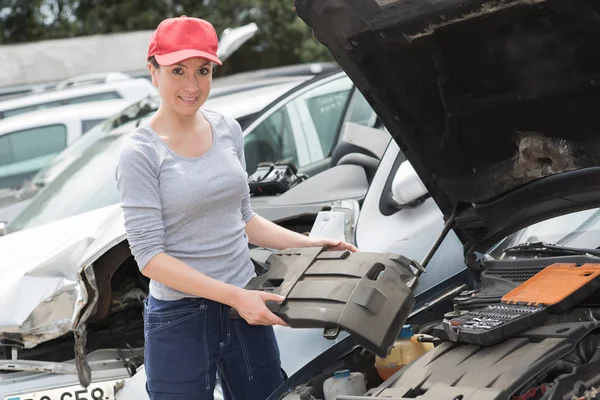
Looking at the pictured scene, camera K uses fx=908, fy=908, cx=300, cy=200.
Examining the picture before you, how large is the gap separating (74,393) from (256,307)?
177cm

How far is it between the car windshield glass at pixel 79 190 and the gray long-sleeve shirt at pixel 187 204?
8.81 feet

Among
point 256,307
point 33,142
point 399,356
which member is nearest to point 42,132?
point 33,142

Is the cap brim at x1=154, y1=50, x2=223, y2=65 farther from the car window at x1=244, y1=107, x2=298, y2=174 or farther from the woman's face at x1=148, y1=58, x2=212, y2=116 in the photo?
the car window at x1=244, y1=107, x2=298, y2=174

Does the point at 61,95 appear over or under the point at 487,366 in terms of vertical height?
over

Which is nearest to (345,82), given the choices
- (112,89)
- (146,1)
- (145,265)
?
(112,89)

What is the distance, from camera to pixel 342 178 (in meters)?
5.27

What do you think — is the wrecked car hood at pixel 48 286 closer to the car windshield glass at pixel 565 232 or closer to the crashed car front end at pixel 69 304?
the crashed car front end at pixel 69 304

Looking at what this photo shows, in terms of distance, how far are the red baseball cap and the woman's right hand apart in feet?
2.51

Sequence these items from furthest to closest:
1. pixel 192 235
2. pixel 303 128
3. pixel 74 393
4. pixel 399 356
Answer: pixel 303 128, pixel 74 393, pixel 399 356, pixel 192 235

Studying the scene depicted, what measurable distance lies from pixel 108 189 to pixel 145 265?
10.0 ft

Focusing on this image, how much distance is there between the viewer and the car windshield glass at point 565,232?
3.34m

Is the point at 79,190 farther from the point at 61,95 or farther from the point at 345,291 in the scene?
the point at 61,95

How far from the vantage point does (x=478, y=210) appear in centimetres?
336

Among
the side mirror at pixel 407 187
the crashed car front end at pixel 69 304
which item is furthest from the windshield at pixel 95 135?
the side mirror at pixel 407 187
